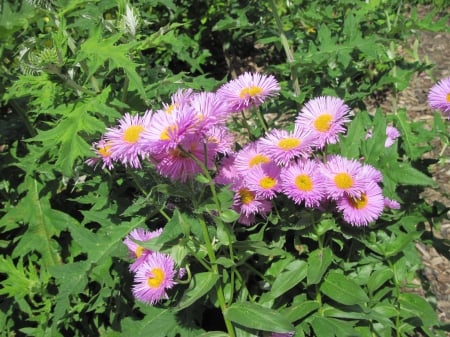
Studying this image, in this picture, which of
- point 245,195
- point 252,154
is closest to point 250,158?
point 252,154

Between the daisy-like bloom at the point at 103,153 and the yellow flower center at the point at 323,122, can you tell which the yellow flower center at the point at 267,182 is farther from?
the daisy-like bloom at the point at 103,153

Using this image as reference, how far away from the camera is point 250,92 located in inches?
60.2

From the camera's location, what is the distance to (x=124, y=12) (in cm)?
156

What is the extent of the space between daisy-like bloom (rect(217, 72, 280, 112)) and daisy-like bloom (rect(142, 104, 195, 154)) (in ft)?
1.25

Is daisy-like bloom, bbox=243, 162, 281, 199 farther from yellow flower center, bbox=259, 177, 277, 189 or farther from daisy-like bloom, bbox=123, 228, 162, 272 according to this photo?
daisy-like bloom, bbox=123, 228, 162, 272

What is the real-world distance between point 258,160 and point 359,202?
0.31m

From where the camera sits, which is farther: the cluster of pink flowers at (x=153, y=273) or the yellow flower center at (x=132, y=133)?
the cluster of pink flowers at (x=153, y=273)

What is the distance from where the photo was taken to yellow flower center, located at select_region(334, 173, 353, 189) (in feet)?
4.49

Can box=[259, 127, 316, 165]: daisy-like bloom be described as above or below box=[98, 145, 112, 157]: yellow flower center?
above

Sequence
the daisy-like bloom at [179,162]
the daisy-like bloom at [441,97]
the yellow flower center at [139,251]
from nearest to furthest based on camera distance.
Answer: the daisy-like bloom at [179,162] < the yellow flower center at [139,251] < the daisy-like bloom at [441,97]

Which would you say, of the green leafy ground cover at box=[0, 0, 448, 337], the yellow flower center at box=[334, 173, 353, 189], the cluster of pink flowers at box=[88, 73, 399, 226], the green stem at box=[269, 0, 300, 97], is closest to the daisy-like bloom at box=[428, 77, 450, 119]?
the green leafy ground cover at box=[0, 0, 448, 337]

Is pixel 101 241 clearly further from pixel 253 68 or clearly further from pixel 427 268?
pixel 253 68

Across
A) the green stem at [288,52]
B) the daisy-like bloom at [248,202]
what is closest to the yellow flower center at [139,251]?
the daisy-like bloom at [248,202]

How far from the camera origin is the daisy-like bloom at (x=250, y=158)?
1.52 meters
